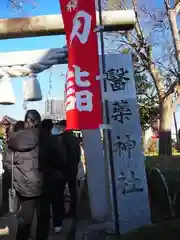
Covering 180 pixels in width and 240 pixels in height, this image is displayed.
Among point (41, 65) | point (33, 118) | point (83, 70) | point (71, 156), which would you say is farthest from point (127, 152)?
point (41, 65)

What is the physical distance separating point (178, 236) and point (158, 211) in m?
2.47

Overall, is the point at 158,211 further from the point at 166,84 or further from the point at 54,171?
the point at 166,84

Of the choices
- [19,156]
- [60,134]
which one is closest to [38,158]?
[19,156]

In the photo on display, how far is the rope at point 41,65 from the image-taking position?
22.0 ft

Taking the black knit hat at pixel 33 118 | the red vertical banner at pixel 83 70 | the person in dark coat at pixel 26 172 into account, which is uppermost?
the red vertical banner at pixel 83 70

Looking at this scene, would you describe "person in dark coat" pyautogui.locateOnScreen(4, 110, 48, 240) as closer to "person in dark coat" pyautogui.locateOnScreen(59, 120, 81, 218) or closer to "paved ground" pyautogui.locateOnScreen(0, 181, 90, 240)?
"paved ground" pyautogui.locateOnScreen(0, 181, 90, 240)

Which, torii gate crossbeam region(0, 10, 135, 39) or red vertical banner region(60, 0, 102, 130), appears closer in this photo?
red vertical banner region(60, 0, 102, 130)

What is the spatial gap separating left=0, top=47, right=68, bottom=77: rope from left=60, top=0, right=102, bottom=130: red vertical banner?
1390 millimetres

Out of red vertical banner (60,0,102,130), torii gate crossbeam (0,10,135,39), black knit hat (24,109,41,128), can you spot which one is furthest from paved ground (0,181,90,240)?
torii gate crossbeam (0,10,135,39)

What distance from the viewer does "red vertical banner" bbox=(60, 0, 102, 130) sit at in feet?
16.7

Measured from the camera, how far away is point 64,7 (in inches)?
211

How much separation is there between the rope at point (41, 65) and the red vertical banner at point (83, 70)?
139 centimetres

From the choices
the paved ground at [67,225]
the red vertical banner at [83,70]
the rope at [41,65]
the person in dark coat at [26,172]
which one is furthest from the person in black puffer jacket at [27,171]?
the rope at [41,65]

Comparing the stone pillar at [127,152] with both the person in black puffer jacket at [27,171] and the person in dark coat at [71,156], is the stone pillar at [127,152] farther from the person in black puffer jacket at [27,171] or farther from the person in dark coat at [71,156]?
the person in dark coat at [71,156]
